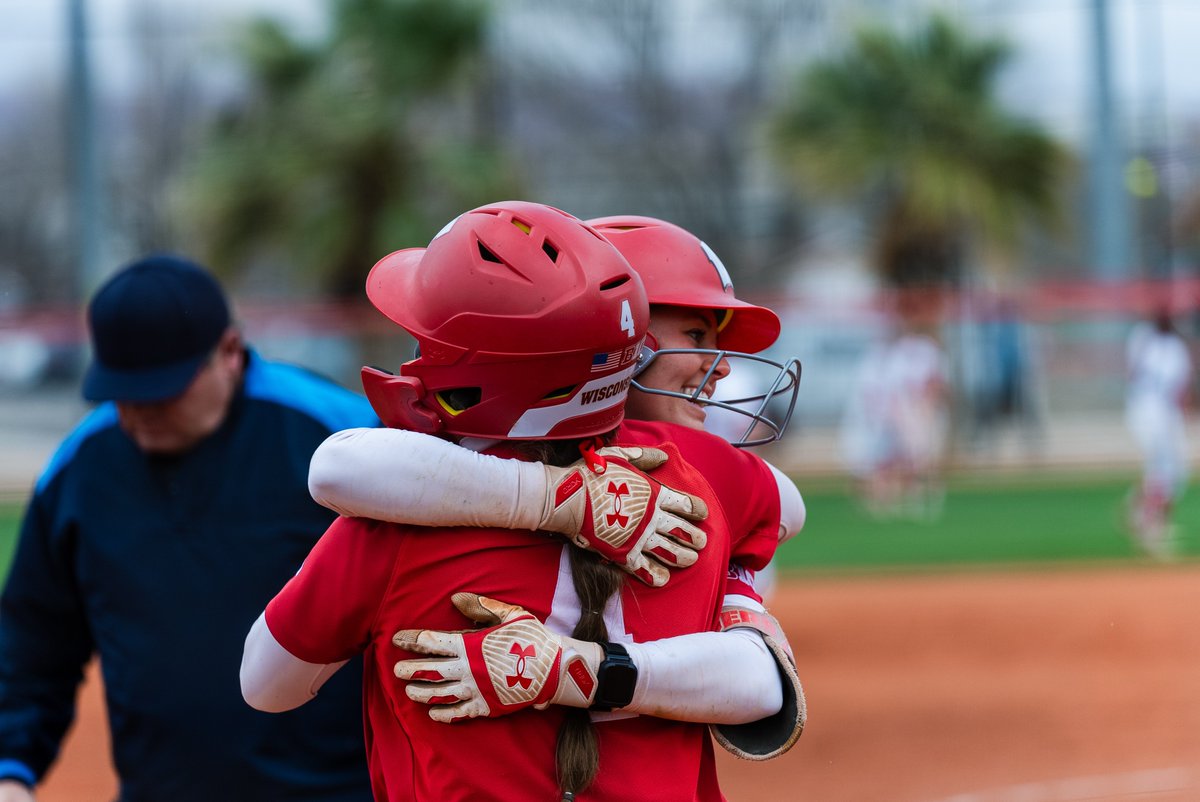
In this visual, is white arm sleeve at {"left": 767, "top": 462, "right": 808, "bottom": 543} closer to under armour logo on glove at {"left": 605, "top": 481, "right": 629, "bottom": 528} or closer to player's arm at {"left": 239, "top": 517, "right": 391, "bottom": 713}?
under armour logo on glove at {"left": 605, "top": 481, "right": 629, "bottom": 528}

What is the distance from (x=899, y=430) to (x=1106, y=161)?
798 cm

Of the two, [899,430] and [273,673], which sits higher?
[273,673]

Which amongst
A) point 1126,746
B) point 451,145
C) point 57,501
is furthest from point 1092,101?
point 57,501

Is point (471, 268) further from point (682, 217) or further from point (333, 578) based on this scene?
point (682, 217)

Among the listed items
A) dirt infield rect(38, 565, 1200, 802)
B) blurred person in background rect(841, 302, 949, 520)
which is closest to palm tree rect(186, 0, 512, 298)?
blurred person in background rect(841, 302, 949, 520)

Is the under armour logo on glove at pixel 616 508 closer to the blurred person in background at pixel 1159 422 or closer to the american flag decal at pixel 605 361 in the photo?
the american flag decal at pixel 605 361

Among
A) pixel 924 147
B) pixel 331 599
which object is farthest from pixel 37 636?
pixel 924 147

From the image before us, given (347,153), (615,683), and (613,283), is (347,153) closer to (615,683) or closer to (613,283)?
(613,283)

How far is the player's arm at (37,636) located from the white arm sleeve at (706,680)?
1712 mm

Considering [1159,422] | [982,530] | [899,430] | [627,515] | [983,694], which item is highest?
[627,515]

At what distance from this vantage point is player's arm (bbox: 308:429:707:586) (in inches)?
71.2

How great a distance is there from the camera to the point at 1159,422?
13.8 m

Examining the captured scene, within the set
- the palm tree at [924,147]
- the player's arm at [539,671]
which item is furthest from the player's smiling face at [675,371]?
the palm tree at [924,147]

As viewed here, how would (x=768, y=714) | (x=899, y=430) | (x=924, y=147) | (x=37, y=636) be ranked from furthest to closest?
(x=924, y=147) → (x=899, y=430) → (x=37, y=636) → (x=768, y=714)
